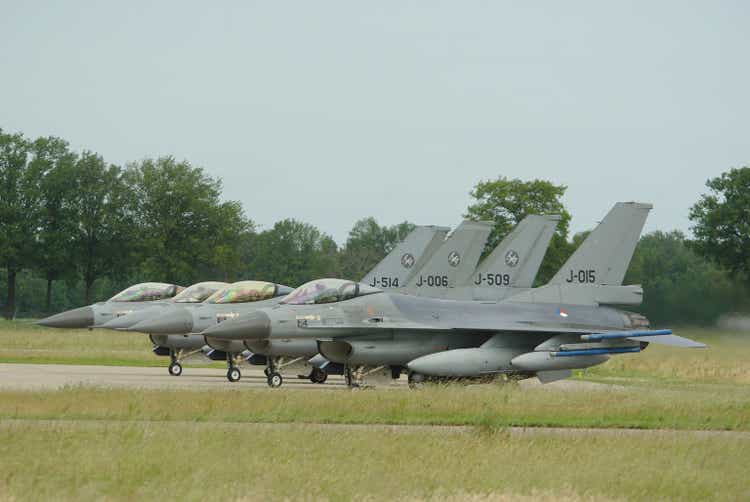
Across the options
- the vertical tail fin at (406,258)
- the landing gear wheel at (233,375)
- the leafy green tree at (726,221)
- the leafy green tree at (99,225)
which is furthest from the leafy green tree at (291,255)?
the landing gear wheel at (233,375)

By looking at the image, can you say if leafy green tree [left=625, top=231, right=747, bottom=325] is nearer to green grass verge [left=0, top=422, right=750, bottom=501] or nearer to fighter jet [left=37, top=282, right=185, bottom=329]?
fighter jet [left=37, top=282, right=185, bottom=329]

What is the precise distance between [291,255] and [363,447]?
257 feet

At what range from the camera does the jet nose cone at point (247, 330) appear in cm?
2088

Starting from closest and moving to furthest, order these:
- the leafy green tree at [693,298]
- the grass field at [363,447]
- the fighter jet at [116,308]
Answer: the grass field at [363,447], the leafy green tree at [693,298], the fighter jet at [116,308]

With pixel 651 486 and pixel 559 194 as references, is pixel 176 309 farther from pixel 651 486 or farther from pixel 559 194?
pixel 559 194

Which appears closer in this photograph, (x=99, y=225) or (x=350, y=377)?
(x=350, y=377)

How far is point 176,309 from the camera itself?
82.3 feet

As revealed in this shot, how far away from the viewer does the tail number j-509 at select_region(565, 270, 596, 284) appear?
76.7ft

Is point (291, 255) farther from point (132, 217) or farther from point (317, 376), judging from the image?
point (317, 376)

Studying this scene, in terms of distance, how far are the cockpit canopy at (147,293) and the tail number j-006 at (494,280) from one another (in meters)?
7.70

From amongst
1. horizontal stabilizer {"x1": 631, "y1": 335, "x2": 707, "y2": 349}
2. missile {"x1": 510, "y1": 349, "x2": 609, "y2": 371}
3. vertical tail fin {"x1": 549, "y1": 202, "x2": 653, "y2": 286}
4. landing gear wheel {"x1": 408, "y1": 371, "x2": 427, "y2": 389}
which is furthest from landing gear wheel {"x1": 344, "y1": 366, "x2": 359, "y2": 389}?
horizontal stabilizer {"x1": 631, "y1": 335, "x2": 707, "y2": 349}

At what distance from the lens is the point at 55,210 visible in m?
65.3

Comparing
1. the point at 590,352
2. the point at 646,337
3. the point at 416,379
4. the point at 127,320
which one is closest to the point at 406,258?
the point at 127,320

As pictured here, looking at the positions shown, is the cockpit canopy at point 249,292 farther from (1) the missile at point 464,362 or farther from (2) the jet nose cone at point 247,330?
(1) the missile at point 464,362
